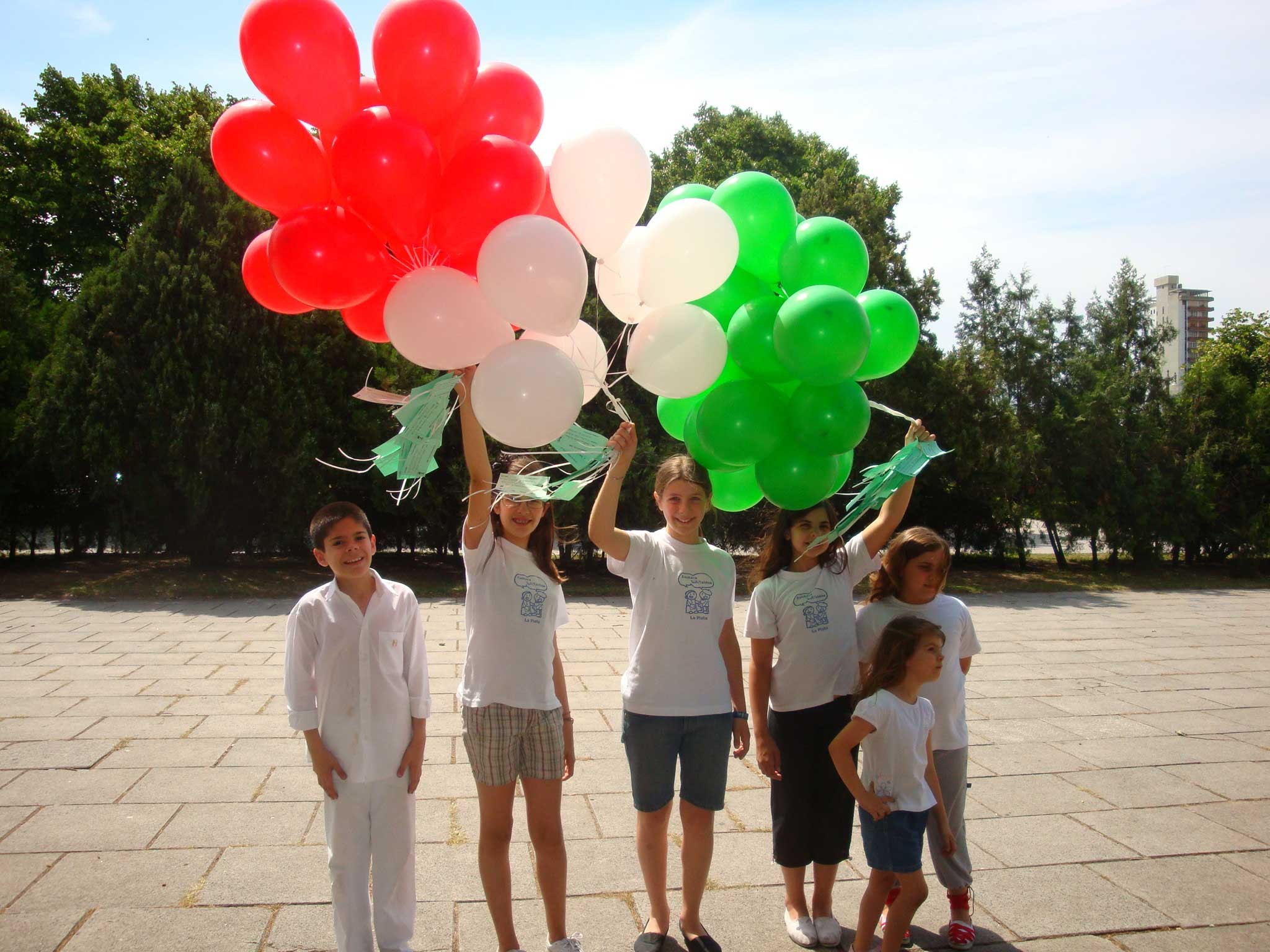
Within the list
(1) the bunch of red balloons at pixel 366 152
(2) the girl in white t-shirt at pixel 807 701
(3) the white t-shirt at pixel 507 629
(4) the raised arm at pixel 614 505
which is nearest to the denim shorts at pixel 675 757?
(2) the girl in white t-shirt at pixel 807 701

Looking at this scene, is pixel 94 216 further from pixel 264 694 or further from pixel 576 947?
pixel 576 947

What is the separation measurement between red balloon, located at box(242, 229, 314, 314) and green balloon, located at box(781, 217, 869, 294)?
58.2 inches

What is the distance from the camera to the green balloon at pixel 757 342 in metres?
2.71

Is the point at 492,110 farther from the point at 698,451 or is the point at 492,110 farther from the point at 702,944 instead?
the point at 702,944

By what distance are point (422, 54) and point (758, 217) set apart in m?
1.08

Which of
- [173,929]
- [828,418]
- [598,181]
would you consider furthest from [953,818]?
[173,929]

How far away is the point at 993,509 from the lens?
1638cm

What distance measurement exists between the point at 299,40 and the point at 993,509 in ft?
52.0

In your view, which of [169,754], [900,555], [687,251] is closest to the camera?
[687,251]

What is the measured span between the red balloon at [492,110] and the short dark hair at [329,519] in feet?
3.63

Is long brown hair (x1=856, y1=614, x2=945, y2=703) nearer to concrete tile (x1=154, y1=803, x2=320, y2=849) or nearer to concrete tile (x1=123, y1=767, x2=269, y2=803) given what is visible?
concrete tile (x1=154, y1=803, x2=320, y2=849)

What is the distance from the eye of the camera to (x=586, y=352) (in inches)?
115

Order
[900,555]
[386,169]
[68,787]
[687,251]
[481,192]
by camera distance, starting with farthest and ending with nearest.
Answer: [68,787]
[900,555]
[687,251]
[481,192]
[386,169]

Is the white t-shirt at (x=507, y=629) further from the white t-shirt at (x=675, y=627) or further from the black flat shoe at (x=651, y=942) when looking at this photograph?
the black flat shoe at (x=651, y=942)
